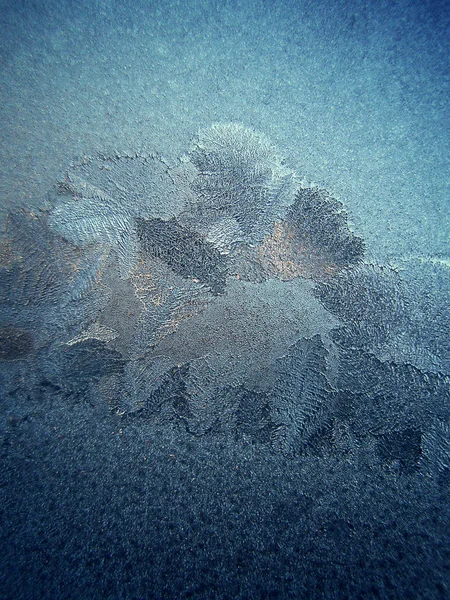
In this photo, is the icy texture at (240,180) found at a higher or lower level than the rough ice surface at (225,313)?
higher

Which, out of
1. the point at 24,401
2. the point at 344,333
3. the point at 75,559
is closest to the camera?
the point at 75,559

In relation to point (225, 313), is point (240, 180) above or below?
above

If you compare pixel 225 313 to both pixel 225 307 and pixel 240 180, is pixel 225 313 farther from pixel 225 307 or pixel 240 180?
pixel 240 180

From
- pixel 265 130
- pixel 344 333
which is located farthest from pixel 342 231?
pixel 265 130

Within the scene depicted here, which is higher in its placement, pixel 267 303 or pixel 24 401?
pixel 267 303

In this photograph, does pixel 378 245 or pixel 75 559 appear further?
pixel 378 245

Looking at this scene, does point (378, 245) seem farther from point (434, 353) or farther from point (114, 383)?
point (114, 383)

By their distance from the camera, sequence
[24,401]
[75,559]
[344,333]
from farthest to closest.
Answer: [344,333], [24,401], [75,559]

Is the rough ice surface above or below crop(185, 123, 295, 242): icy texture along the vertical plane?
below

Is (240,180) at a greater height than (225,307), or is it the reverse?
(240,180)

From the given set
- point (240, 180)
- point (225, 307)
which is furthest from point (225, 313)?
point (240, 180)

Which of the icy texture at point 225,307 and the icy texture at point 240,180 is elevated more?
the icy texture at point 240,180
